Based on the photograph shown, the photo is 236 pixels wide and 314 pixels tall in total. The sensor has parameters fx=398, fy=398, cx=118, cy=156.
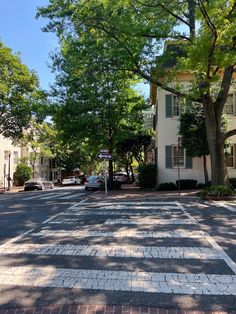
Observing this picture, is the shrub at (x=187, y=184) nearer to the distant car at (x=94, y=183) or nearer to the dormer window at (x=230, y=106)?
the dormer window at (x=230, y=106)

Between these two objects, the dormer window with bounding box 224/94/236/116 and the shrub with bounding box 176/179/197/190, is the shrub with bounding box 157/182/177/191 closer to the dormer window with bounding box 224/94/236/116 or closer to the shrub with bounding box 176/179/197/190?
the shrub with bounding box 176/179/197/190

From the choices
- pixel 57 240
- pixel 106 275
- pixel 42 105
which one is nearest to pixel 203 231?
pixel 57 240

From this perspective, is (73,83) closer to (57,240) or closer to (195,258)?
(57,240)

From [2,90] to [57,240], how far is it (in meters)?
27.1

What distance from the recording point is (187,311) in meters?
4.50

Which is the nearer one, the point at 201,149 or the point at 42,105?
the point at 201,149

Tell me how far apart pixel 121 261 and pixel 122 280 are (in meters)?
1.14

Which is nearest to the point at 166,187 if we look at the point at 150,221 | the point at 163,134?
the point at 163,134

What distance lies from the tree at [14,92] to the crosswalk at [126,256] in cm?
2410

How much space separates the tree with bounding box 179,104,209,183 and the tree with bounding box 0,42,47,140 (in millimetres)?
14284

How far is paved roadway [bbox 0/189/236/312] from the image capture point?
16.4ft

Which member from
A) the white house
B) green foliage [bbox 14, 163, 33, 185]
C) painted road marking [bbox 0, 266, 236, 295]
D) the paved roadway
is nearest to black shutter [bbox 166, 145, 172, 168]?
the white house

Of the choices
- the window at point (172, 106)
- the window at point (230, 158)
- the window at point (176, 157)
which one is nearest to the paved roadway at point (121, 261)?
the window at point (176, 157)

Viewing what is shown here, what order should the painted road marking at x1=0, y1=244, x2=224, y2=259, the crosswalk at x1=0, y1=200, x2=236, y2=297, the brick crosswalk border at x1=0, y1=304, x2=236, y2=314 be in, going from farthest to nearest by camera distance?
the painted road marking at x1=0, y1=244, x2=224, y2=259 < the crosswalk at x1=0, y1=200, x2=236, y2=297 < the brick crosswalk border at x1=0, y1=304, x2=236, y2=314
